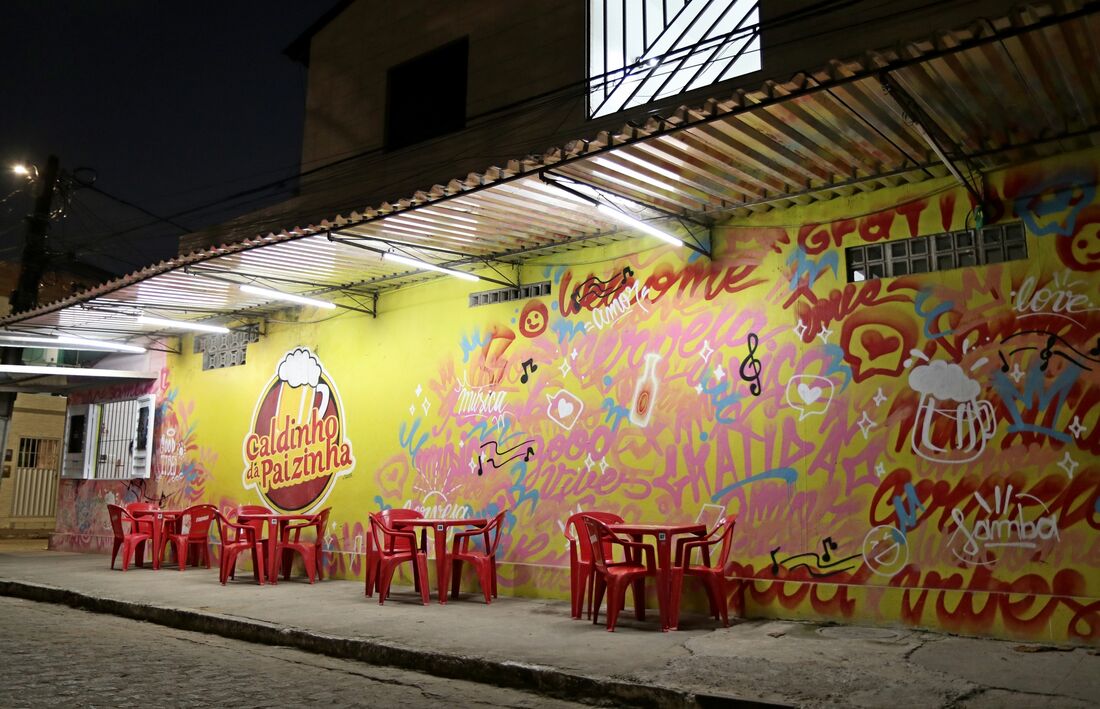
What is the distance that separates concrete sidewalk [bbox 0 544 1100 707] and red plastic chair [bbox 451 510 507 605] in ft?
0.71

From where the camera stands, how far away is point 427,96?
14.3 m

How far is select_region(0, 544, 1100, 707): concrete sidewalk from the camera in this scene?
5199mm

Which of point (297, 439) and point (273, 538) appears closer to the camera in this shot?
point (273, 538)

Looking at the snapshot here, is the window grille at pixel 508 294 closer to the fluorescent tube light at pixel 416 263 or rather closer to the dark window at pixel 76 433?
the fluorescent tube light at pixel 416 263

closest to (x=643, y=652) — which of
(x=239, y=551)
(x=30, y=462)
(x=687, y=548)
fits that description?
(x=687, y=548)

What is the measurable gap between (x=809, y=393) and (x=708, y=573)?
1.94m

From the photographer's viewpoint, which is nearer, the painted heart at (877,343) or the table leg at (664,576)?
the table leg at (664,576)

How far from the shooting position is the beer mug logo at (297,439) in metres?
12.0

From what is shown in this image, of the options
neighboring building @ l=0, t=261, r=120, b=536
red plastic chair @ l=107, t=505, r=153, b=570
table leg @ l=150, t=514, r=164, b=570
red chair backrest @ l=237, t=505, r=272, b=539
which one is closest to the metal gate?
neighboring building @ l=0, t=261, r=120, b=536

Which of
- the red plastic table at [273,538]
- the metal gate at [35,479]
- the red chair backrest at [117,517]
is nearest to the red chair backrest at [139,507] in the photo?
the red chair backrest at [117,517]

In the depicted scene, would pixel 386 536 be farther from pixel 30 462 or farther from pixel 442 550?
pixel 30 462

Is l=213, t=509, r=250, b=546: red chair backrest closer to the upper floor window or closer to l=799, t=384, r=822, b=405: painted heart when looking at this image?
l=799, t=384, r=822, b=405: painted heart

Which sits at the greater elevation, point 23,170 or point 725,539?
point 23,170

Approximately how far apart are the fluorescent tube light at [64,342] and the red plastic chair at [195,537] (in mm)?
3722
